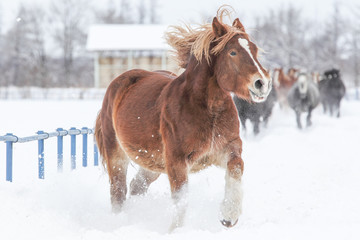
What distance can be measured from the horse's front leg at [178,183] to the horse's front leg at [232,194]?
1.08ft

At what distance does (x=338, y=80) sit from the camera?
20812 mm

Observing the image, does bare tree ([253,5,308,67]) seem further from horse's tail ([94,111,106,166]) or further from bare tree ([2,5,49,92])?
horse's tail ([94,111,106,166])

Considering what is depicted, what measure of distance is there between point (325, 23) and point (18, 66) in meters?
37.3

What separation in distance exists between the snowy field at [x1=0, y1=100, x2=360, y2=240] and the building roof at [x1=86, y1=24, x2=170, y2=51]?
122ft

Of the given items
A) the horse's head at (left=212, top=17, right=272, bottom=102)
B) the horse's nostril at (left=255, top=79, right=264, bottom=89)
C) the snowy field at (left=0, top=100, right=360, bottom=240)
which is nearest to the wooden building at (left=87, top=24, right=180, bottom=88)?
the snowy field at (left=0, top=100, right=360, bottom=240)

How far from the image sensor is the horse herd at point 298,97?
1263 cm

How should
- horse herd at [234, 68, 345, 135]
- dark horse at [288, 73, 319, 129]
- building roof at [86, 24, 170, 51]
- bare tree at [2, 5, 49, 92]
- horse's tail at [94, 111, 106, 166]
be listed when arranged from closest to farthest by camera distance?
1. horse's tail at [94, 111, 106, 166]
2. horse herd at [234, 68, 345, 135]
3. dark horse at [288, 73, 319, 129]
4. building roof at [86, 24, 170, 51]
5. bare tree at [2, 5, 49, 92]

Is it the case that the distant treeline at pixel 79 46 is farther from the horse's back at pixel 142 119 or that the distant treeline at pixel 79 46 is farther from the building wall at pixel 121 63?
the horse's back at pixel 142 119

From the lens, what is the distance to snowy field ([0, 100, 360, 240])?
3.76 m

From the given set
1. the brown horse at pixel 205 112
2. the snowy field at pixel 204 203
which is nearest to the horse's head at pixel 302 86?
the snowy field at pixel 204 203

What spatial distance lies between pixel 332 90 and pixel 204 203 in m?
16.6

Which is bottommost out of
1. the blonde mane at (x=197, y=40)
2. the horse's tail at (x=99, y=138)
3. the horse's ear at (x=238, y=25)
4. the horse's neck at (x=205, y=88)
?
the horse's tail at (x=99, y=138)

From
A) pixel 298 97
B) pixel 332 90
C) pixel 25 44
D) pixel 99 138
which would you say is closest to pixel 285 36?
pixel 25 44

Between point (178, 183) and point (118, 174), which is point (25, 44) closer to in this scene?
point (118, 174)
